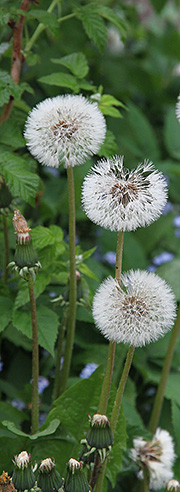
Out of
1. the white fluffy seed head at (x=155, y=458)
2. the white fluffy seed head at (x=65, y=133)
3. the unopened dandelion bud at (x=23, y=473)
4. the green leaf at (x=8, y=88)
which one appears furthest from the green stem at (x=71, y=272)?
the unopened dandelion bud at (x=23, y=473)

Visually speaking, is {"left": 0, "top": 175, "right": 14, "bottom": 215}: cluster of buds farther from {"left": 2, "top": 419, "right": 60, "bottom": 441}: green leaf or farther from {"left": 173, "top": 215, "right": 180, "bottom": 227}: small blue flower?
{"left": 173, "top": 215, "right": 180, "bottom": 227}: small blue flower

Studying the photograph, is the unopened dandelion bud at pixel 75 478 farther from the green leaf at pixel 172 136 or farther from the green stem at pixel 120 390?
the green leaf at pixel 172 136

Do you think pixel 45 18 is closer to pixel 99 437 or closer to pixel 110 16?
pixel 110 16

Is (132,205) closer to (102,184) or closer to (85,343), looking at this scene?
(102,184)

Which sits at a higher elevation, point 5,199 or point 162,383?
point 5,199

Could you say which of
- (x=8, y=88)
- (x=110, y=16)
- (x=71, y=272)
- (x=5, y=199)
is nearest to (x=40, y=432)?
(x=71, y=272)

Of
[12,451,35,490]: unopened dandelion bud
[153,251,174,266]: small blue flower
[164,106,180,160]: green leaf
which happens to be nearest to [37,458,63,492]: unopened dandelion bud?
[12,451,35,490]: unopened dandelion bud
